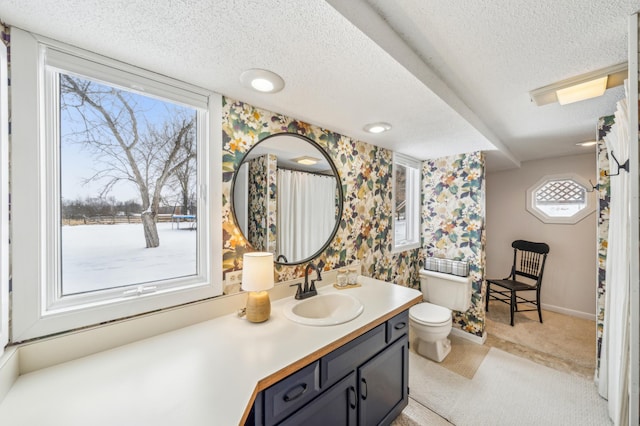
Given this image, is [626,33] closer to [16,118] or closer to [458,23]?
[458,23]

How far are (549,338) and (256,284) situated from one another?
3.34 m

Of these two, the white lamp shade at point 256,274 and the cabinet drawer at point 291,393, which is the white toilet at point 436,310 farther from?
the white lamp shade at point 256,274

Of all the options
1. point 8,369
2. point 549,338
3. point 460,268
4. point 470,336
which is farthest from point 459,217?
Answer: point 8,369

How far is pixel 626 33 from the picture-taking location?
997mm

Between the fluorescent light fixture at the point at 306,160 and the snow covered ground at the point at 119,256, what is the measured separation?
851mm

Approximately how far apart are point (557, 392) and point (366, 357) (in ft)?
5.89

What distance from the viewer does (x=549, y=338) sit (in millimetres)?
2650

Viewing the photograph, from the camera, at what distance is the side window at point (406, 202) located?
2727mm

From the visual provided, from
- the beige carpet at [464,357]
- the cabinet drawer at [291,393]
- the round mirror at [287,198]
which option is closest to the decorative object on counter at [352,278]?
the round mirror at [287,198]

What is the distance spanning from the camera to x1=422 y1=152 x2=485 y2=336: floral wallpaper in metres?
2.56

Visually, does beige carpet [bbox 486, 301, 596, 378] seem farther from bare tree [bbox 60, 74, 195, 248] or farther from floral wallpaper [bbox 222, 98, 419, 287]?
bare tree [bbox 60, 74, 195, 248]

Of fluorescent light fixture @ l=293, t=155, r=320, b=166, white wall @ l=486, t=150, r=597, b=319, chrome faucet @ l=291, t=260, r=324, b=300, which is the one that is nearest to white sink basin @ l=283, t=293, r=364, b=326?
chrome faucet @ l=291, t=260, r=324, b=300

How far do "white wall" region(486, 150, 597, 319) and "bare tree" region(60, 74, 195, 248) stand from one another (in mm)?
4315

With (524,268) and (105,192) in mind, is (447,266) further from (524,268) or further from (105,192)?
(105,192)
